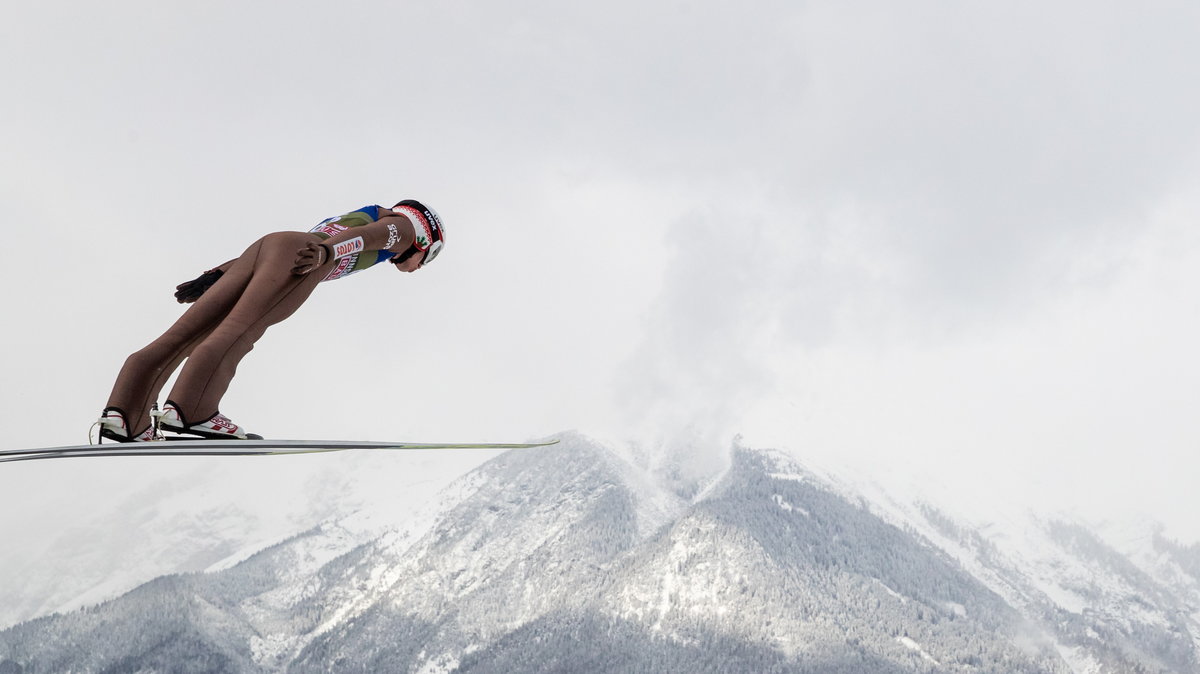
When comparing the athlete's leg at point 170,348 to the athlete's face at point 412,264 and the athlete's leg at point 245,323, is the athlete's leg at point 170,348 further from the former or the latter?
the athlete's face at point 412,264

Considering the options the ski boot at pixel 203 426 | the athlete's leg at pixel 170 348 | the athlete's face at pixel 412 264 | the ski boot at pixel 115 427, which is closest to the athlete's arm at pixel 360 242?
the athlete's face at pixel 412 264

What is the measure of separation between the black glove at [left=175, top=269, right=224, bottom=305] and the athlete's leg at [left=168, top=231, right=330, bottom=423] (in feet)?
→ 1.58

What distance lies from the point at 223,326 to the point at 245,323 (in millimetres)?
141

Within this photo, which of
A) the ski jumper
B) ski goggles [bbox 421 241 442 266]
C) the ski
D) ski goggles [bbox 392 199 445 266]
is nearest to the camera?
the ski

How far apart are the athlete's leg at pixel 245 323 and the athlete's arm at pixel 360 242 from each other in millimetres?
117

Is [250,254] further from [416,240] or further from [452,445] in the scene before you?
[452,445]

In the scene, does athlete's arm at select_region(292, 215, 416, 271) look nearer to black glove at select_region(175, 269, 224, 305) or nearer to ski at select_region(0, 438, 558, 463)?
black glove at select_region(175, 269, 224, 305)

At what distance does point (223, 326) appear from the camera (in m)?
5.25

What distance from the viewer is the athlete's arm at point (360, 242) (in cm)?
560

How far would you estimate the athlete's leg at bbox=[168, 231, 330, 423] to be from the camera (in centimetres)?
502

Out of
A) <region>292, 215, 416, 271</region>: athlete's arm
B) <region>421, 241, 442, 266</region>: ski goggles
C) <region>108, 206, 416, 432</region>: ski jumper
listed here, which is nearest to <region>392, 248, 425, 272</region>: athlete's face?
<region>421, 241, 442, 266</region>: ski goggles

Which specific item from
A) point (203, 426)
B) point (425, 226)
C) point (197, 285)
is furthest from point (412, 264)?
point (203, 426)

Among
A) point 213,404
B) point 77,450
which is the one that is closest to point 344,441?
point 213,404

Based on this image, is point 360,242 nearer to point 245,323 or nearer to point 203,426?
point 245,323
